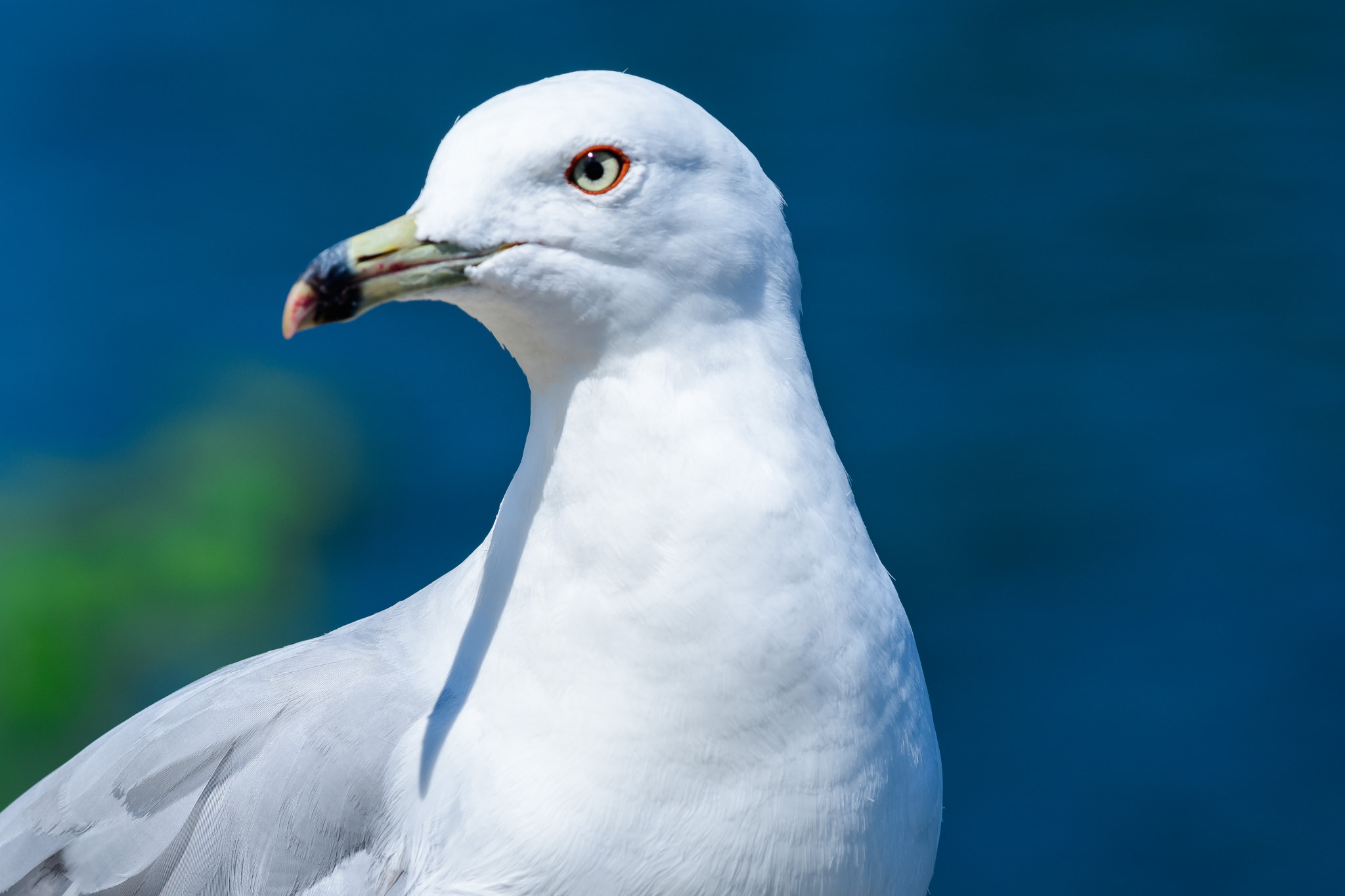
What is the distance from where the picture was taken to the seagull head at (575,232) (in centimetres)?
102

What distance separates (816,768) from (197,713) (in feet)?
1.93

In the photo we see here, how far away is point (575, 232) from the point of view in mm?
1033

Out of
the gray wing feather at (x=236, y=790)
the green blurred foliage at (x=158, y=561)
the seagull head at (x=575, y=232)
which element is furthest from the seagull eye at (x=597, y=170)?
the green blurred foliage at (x=158, y=561)

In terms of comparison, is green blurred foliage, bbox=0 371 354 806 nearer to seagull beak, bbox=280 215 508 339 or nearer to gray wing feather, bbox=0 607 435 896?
gray wing feather, bbox=0 607 435 896

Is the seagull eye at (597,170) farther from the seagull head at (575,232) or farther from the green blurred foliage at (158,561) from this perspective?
the green blurred foliage at (158,561)

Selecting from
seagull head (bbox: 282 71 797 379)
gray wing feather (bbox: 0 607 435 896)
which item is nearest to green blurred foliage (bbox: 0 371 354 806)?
gray wing feather (bbox: 0 607 435 896)

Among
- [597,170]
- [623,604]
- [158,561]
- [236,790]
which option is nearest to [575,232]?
[597,170]

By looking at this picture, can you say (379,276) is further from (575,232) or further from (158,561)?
(158,561)

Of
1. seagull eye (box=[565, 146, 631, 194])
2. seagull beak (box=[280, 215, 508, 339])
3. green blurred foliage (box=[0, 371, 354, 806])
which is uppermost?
seagull eye (box=[565, 146, 631, 194])

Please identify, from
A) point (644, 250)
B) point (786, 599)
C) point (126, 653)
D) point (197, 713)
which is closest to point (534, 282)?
point (644, 250)

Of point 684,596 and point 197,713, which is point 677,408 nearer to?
point 684,596

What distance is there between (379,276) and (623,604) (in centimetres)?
32

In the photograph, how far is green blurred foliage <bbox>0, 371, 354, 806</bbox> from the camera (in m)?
3.06

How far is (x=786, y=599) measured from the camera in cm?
112
